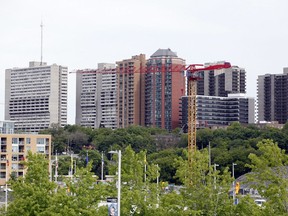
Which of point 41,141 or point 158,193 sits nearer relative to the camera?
point 158,193

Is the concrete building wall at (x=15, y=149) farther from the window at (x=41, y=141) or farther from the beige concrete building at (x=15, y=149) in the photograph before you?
the window at (x=41, y=141)

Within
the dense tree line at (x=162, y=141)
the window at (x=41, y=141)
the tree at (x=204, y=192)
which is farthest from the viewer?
Answer: the dense tree line at (x=162, y=141)

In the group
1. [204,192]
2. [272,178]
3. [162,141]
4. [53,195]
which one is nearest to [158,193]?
[204,192]

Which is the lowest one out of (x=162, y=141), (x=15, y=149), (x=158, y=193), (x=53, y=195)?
(x=53, y=195)

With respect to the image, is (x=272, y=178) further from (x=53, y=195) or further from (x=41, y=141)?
(x=41, y=141)

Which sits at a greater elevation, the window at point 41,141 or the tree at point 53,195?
the window at point 41,141

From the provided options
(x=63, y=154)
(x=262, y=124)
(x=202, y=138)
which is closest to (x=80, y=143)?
(x=63, y=154)

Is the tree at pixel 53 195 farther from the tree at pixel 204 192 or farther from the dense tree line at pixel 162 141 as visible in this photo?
the dense tree line at pixel 162 141

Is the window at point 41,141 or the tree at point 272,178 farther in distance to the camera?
the window at point 41,141

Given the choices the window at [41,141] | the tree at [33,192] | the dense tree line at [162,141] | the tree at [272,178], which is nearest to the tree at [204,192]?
the tree at [272,178]

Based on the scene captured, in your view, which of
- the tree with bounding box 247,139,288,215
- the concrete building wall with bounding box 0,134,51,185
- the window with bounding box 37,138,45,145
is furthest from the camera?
the window with bounding box 37,138,45,145

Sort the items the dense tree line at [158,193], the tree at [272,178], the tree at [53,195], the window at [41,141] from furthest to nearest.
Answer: the window at [41,141]
the tree at [53,195]
the dense tree line at [158,193]
the tree at [272,178]

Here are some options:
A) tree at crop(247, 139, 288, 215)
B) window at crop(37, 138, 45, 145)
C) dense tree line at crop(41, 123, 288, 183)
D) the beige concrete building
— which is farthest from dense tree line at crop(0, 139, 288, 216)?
dense tree line at crop(41, 123, 288, 183)

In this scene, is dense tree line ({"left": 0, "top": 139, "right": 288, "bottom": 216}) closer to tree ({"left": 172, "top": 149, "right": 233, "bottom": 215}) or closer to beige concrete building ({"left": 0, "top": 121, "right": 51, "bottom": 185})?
tree ({"left": 172, "top": 149, "right": 233, "bottom": 215})
